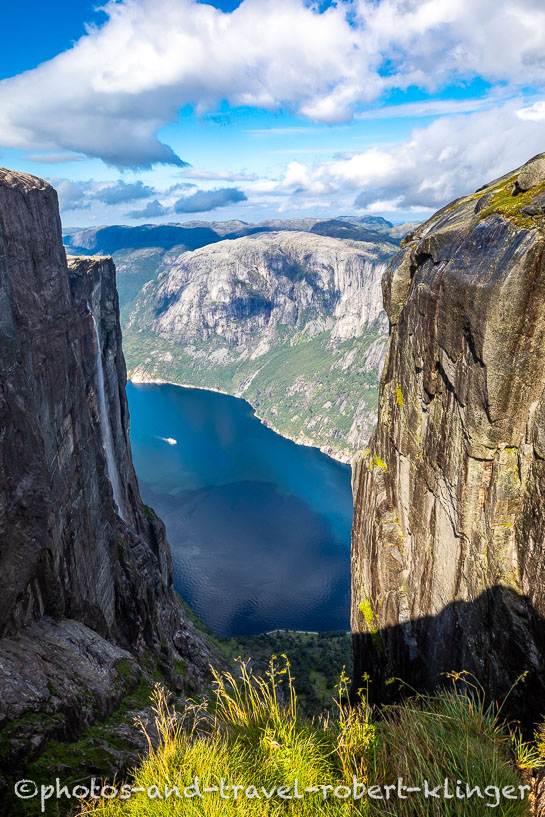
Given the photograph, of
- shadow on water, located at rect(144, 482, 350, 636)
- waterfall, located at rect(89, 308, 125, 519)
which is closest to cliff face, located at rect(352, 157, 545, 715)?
waterfall, located at rect(89, 308, 125, 519)

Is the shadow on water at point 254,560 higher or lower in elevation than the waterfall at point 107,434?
lower

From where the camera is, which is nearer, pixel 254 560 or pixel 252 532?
pixel 254 560

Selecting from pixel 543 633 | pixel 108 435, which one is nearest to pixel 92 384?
pixel 108 435

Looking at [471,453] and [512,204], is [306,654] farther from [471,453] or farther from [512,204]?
[512,204]

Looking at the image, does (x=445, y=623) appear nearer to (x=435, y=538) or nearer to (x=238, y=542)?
(x=435, y=538)

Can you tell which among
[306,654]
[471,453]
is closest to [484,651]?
[471,453]

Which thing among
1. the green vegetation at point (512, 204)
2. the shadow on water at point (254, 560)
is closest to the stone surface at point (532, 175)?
the green vegetation at point (512, 204)

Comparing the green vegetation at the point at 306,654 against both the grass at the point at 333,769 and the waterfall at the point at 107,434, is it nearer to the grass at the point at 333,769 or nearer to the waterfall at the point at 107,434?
the waterfall at the point at 107,434
